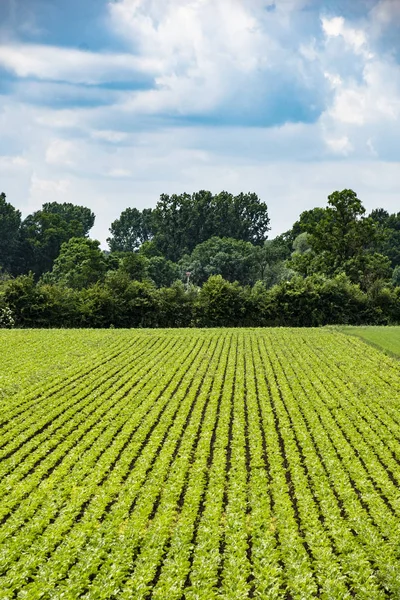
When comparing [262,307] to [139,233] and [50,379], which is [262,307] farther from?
→ [139,233]

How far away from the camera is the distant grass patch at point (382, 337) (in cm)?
2944

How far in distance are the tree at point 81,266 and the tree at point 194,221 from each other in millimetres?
39761

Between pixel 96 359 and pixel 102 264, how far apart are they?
40289 mm

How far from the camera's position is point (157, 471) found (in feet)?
→ 39.6

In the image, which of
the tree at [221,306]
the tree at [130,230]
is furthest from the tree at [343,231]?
the tree at [130,230]

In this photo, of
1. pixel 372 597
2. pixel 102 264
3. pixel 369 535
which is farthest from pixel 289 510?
pixel 102 264

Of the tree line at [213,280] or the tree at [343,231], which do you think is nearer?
the tree line at [213,280]

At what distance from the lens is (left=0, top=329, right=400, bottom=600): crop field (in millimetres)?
8289

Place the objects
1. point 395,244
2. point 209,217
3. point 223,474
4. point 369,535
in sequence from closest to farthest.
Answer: point 369,535, point 223,474, point 395,244, point 209,217

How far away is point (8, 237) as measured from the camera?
93688 mm

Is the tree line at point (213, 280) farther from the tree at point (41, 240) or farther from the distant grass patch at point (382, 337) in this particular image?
the distant grass patch at point (382, 337)

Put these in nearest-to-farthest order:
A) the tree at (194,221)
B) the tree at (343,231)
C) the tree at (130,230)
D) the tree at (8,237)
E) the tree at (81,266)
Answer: the tree at (343,231) < the tree at (81,266) < the tree at (8,237) < the tree at (194,221) < the tree at (130,230)

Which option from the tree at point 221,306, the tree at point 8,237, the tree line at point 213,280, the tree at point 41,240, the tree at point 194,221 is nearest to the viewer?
the tree line at point 213,280

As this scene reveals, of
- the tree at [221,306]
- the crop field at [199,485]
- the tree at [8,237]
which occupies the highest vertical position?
the tree at [8,237]
